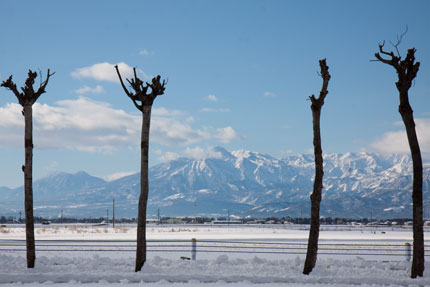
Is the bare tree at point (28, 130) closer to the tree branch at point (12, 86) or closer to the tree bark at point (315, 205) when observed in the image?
the tree branch at point (12, 86)

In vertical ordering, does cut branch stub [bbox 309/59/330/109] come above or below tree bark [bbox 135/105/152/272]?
above

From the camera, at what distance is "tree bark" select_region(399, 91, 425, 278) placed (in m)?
19.0

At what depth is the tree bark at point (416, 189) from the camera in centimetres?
1895

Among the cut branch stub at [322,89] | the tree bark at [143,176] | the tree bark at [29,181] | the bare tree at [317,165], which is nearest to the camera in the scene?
the bare tree at [317,165]

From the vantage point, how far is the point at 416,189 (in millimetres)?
19125

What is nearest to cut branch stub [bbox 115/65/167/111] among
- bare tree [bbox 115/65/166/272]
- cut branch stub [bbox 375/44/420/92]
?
bare tree [bbox 115/65/166/272]

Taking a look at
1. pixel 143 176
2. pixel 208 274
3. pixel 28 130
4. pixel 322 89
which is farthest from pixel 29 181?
pixel 322 89

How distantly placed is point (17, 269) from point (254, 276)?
876 cm

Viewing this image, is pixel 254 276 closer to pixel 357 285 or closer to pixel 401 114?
pixel 357 285

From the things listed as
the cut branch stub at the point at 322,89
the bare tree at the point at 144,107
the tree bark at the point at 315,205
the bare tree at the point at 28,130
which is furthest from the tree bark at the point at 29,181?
the cut branch stub at the point at 322,89

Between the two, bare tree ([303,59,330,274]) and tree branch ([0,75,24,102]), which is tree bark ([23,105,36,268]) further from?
bare tree ([303,59,330,274])

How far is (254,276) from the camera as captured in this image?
18.2m

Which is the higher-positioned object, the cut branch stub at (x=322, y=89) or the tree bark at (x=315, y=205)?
the cut branch stub at (x=322, y=89)

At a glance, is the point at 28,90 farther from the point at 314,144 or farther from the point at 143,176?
the point at 314,144
